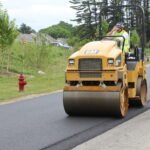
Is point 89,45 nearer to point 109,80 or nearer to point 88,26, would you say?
point 109,80

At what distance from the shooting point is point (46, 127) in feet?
27.1

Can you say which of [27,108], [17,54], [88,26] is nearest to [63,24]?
[88,26]

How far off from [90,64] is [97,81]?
1.31 ft

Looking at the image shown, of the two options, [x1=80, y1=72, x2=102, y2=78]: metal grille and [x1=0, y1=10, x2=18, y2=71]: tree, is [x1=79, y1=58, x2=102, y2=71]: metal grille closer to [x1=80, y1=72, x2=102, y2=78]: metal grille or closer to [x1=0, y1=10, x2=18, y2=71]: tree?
[x1=80, y1=72, x2=102, y2=78]: metal grille

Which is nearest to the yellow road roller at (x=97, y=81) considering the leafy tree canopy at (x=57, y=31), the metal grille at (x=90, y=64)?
the metal grille at (x=90, y=64)

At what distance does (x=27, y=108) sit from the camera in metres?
11.2

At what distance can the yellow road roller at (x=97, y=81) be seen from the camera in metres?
8.73

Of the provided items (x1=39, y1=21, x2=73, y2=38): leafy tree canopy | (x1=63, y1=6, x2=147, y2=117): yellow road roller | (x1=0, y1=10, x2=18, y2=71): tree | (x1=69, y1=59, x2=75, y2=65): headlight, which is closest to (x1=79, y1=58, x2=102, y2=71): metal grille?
(x1=63, y1=6, x2=147, y2=117): yellow road roller

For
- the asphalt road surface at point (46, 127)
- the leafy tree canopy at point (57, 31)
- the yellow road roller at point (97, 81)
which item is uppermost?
the leafy tree canopy at point (57, 31)

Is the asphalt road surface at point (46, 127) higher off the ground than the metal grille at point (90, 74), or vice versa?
the metal grille at point (90, 74)

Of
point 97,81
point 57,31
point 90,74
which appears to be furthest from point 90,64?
point 57,31

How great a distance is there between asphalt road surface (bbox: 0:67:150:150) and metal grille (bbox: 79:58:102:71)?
1140 millimetres

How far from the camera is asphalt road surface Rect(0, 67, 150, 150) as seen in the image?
269 inches

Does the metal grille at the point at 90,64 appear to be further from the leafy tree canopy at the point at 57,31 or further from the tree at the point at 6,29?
the leafy tree canopy at the point at 57,31
